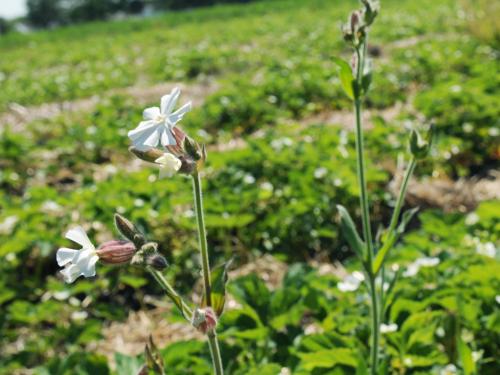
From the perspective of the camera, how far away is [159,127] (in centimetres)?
100

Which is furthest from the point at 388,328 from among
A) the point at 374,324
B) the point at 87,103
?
the point at 87,103

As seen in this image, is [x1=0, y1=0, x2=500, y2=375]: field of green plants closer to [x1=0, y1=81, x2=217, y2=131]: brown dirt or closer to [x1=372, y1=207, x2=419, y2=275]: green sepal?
[x1=0, y1=81, x2=217, y2=131]: brown dirt

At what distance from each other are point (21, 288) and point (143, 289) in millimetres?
703

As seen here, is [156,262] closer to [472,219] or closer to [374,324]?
[374,324]

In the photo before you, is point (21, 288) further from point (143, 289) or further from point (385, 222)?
point (385, 222)

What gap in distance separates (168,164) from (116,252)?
0.69 ft

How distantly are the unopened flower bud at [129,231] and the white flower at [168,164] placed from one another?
0.46 ft

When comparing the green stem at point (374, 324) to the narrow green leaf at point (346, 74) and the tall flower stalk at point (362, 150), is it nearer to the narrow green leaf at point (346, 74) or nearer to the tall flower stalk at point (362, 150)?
the tall flower stalk at point (362, 150)

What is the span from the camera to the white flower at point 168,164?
1079 mm

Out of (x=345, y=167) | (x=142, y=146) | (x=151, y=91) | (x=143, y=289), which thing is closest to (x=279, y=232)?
(x=345, y=167)

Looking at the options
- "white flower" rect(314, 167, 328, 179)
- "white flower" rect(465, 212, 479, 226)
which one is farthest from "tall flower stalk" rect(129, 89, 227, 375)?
"white flower" rect(314, 167, 328, 179)

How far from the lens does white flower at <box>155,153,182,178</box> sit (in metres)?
1.08

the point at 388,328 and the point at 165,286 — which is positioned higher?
the point at 165,286

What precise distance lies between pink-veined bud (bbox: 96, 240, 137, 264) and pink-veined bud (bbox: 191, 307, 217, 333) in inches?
7.3
